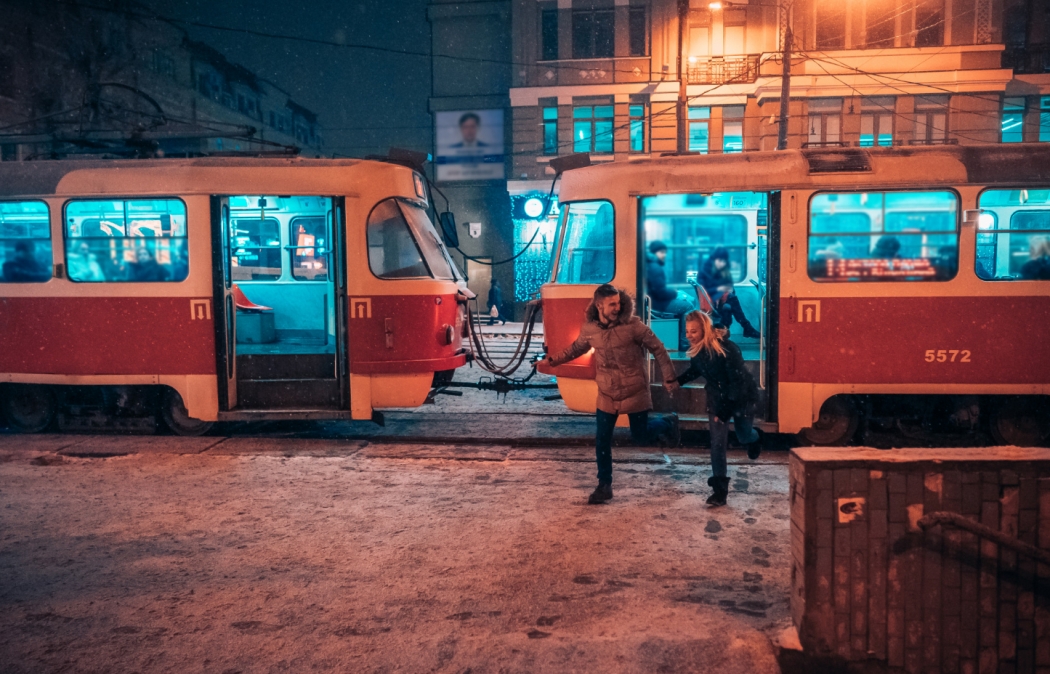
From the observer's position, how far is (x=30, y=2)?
82.0 ft

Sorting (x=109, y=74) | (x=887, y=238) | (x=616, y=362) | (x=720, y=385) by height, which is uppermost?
(x=109, y=74)

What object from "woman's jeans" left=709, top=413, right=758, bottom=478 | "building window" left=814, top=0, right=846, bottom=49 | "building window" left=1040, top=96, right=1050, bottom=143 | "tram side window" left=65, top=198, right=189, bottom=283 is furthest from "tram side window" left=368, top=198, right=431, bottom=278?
"building window" left=1040, top=96, right=1050, bottom=143

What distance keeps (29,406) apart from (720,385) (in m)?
8.54

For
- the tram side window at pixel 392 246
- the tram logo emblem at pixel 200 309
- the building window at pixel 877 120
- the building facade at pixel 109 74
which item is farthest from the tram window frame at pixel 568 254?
the building window at pixel 877 120

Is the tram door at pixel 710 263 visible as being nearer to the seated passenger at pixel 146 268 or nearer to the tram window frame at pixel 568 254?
the tram window frame at pixel 568 254

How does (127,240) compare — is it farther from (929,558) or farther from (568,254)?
(929,558)

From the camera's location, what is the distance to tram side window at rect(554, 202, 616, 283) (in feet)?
27.9

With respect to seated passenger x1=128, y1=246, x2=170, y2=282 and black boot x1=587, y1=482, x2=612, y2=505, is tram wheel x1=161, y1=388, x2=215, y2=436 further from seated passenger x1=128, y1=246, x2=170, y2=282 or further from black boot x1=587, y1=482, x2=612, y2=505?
black boot x1=587, y1=482, x2=612, y2=505

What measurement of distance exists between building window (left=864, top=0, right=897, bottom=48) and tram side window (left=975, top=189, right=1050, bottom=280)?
22365 mm

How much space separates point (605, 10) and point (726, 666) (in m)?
29.1

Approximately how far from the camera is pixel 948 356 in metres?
7.79

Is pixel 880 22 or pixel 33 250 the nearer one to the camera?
pixel 33 250

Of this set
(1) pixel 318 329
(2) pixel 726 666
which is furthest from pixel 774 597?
(1) pixel 318 329

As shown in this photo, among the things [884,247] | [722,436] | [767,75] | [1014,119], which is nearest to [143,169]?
[722,436]
